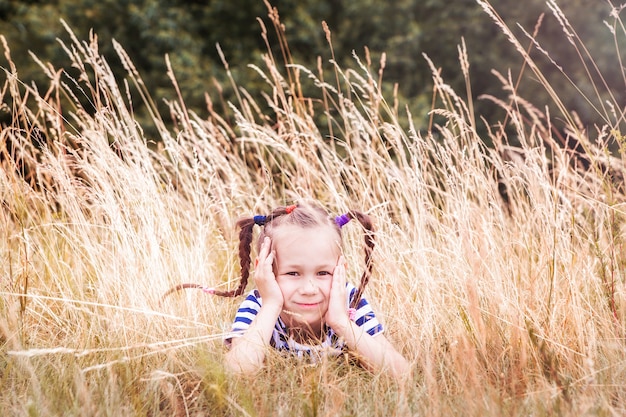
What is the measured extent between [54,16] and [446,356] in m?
10.4

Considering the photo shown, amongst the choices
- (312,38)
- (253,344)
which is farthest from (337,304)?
(312,38)

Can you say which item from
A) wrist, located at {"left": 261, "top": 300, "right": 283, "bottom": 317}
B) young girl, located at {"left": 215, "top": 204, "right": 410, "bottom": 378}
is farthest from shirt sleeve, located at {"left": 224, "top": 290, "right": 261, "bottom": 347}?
wrist, located at {"left": 261, "top": 300, "right": 283, "bottom": 317}

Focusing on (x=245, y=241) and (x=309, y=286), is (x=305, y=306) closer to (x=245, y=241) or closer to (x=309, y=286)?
(x=309, y=286)

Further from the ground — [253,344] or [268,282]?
[268,282]

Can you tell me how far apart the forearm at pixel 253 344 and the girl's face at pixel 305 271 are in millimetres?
87

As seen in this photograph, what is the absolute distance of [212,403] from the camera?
2170 millimetres

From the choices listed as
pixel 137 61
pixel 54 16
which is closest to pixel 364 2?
pixel 137 61

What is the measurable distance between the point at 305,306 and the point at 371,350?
0.30m

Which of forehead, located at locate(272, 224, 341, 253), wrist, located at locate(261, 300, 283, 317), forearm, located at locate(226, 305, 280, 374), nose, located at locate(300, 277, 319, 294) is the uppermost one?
forehead, located at locate(272, 224, 341, 253)

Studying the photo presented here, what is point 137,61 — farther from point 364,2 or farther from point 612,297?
point 612,297

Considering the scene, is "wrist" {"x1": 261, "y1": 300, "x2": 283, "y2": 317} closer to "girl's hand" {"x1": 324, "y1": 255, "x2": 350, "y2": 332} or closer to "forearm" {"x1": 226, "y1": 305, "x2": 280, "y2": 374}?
"forearm" {"x1": 226, "y1": 305, "x2": 280, "y2": 374}

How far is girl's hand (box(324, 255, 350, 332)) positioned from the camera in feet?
8.23

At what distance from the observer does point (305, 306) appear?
257 cm

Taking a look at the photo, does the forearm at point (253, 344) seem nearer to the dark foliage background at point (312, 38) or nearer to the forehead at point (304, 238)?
the forehead at point (304, 238)
